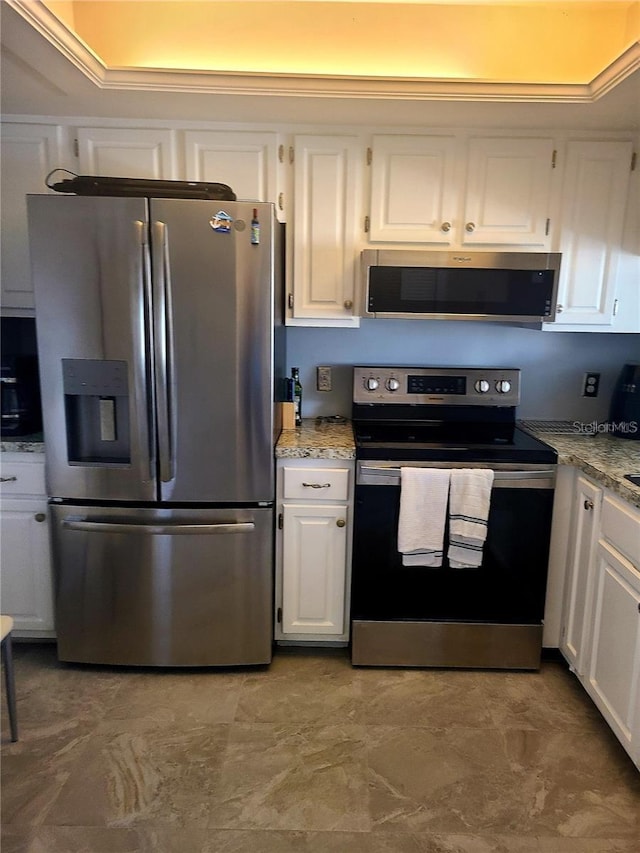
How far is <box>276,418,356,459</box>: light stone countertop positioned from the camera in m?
2.31

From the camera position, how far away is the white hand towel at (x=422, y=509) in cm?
227

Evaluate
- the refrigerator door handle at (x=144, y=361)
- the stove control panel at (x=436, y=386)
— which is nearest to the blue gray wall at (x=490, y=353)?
the stove control panel at (x=436, y=386)

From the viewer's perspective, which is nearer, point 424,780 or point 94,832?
point 94,832

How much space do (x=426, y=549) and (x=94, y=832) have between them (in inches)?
55.6

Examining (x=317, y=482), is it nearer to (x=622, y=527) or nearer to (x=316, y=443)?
(x=316, y=443)

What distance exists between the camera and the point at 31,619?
2475mm

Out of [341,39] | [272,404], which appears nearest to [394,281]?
[272,404]

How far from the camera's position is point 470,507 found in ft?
7.45

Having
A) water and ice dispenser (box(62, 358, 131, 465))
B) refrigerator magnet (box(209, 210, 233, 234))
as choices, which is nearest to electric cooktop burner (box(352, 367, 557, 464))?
refrigerator magnet (box(209, 210, 233, 234))

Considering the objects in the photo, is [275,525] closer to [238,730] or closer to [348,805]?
[238,730]

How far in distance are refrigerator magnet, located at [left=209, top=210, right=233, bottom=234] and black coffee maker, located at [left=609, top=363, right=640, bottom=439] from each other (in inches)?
73.7

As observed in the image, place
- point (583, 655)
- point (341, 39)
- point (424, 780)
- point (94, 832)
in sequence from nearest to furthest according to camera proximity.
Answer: point (94, 832), point (424, 780), point (583, 655), point (341, 39)

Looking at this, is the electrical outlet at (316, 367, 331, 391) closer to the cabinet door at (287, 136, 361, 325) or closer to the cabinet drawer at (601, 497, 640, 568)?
the cabinet door at (287, 136, 361, 325)

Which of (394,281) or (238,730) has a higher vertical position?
(394,281)
